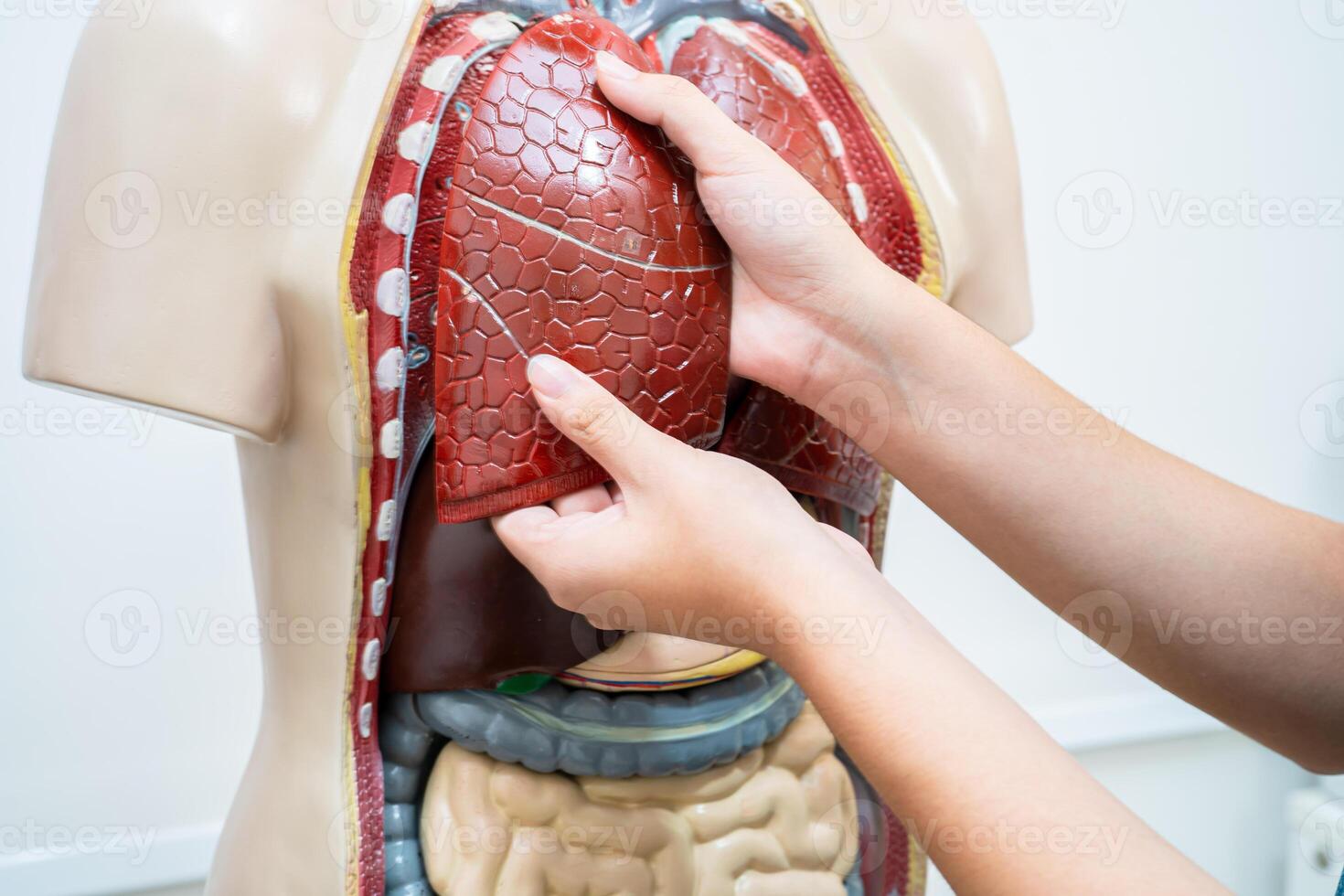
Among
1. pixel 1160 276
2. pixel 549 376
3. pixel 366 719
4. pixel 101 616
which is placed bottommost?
pixel 101 616

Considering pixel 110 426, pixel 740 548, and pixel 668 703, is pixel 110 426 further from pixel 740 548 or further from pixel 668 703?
pixel 740 548

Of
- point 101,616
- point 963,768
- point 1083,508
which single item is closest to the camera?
point 963,768

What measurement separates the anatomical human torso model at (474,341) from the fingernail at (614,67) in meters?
0.01

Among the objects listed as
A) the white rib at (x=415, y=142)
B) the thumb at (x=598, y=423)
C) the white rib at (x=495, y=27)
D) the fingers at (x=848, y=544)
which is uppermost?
the white rib at (x=495, y=27)

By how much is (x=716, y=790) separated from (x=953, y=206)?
46cm

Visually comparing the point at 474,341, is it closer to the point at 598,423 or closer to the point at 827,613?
the point at 598,423

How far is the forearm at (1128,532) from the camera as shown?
0.75 metres

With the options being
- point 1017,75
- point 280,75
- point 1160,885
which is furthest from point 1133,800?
point 280,75

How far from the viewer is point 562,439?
2.05 ft

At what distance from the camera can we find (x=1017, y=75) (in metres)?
1.55

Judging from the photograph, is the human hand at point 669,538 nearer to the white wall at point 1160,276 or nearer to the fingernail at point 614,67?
the fingernail at point 614,67

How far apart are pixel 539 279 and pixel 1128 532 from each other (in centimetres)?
45

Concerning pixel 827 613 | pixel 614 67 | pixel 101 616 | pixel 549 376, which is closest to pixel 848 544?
pixel 827 613

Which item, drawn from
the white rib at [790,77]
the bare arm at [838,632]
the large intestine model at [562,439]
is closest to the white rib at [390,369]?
the large intestine model at [562,439]
